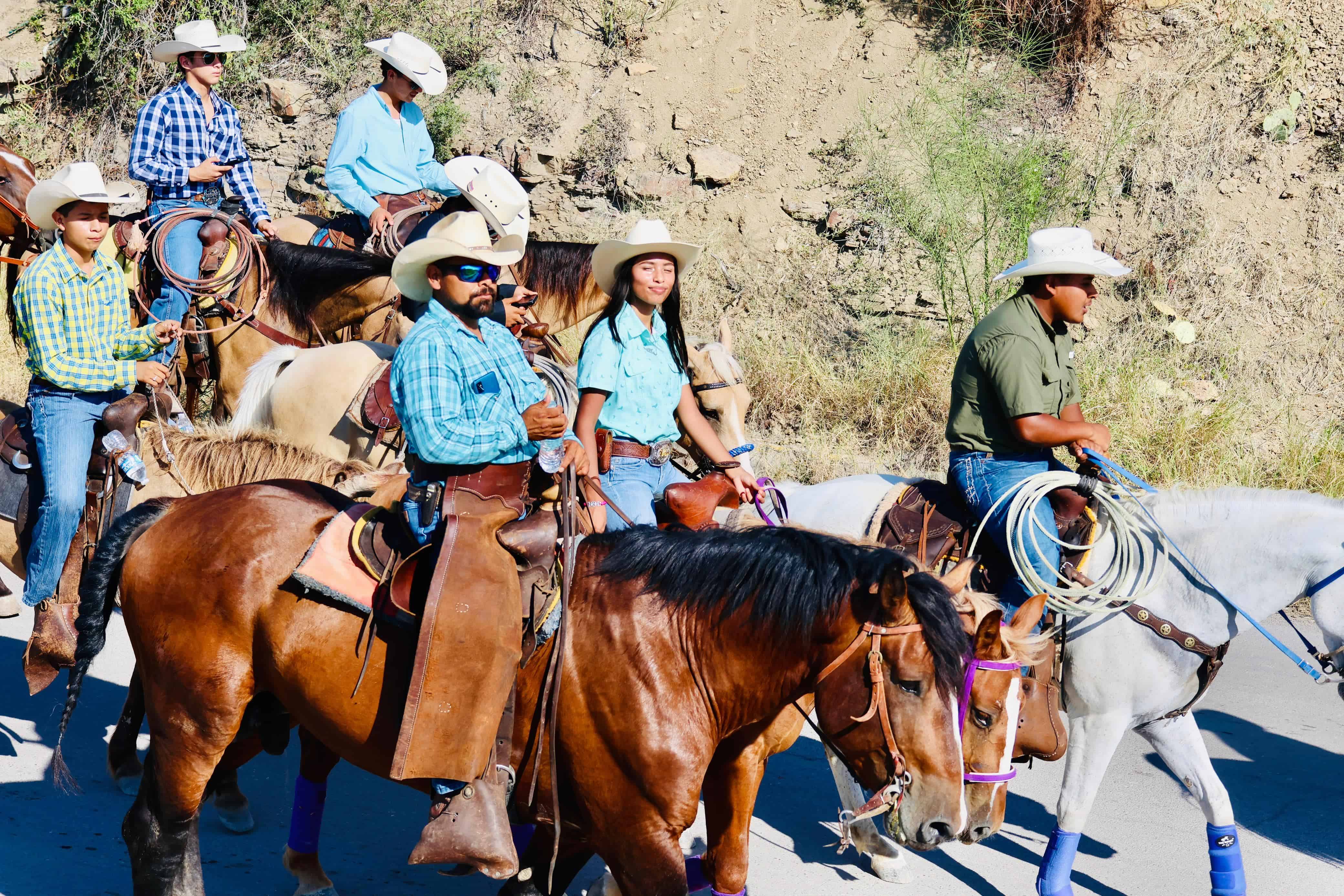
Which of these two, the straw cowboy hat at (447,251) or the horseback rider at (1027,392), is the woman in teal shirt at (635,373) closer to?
the straw cowboy hat at (447,251)

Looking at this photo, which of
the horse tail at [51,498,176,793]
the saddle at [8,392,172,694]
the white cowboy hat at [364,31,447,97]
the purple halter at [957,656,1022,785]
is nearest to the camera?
the purple halter at [957,656,1022,785]

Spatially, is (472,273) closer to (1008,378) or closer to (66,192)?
(1008,378)

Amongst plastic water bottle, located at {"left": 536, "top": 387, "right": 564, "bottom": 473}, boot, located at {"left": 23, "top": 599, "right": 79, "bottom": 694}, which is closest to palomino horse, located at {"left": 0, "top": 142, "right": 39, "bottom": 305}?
boot, located at {"left": 23, "top": 599, "right": 79, "bottom": 694}

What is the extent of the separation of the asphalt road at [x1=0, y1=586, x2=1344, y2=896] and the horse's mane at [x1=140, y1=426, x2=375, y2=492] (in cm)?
138

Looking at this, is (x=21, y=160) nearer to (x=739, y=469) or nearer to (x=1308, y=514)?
(x=739, y=469)

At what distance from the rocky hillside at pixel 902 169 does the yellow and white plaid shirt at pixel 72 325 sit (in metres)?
6.02

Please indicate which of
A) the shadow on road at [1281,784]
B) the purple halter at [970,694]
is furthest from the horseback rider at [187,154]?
the shadow on road at [1281,784]

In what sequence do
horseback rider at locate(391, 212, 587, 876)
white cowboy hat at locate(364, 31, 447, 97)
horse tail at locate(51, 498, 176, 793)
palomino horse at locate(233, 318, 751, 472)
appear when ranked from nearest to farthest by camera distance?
horseback rider at locate(391, 212, 587, 876), horse tail at locate(51, 498, 176, 793), palomino horse at locate(233, 318, 751, 472), white cowboy hat at locate(364, 31, 447, 97)

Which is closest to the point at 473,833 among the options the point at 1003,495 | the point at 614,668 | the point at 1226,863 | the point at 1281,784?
the point at 614,668

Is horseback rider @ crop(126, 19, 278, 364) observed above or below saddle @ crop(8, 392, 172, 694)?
above

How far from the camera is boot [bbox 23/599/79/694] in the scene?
5.19m

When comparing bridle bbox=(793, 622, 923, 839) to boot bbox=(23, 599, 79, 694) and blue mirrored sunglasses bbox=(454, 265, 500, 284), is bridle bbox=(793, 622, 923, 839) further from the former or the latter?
boot bbox=(23, 599, 79, 694)

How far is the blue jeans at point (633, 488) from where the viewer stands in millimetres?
4906

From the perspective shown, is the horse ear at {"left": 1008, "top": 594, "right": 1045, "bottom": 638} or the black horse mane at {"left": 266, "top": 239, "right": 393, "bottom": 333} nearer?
the horse ear at {"left": 1008, "top": 594, "right": 1045, "bottom": 638}
